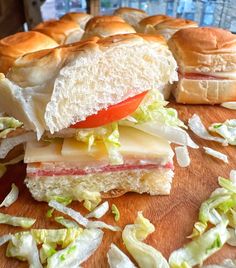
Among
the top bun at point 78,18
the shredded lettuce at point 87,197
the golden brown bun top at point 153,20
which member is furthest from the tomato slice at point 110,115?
the top bun at point 78,18

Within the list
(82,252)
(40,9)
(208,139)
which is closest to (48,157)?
(82,252)

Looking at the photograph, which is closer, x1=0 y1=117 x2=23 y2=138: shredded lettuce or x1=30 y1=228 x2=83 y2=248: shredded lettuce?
x1=30 y1=228 x2=83 y2=248: shredded lettuce

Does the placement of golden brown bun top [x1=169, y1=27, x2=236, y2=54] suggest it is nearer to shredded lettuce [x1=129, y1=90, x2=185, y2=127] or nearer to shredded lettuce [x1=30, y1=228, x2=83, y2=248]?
shredded lettuce [x1=129, y1=90, x2=185, y2=127]

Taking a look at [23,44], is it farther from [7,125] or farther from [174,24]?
[174,24]

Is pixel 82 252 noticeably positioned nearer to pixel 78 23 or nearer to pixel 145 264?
pixel 145 264

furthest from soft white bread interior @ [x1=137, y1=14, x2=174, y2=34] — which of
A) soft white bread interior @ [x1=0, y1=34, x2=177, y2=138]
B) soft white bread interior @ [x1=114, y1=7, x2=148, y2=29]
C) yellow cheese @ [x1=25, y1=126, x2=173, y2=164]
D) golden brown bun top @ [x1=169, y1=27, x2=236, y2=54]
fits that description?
yellow cheese @ [x1=25, y1=126, x2=173, y2=164]

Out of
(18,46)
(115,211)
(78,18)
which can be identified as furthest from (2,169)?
(78,18)
